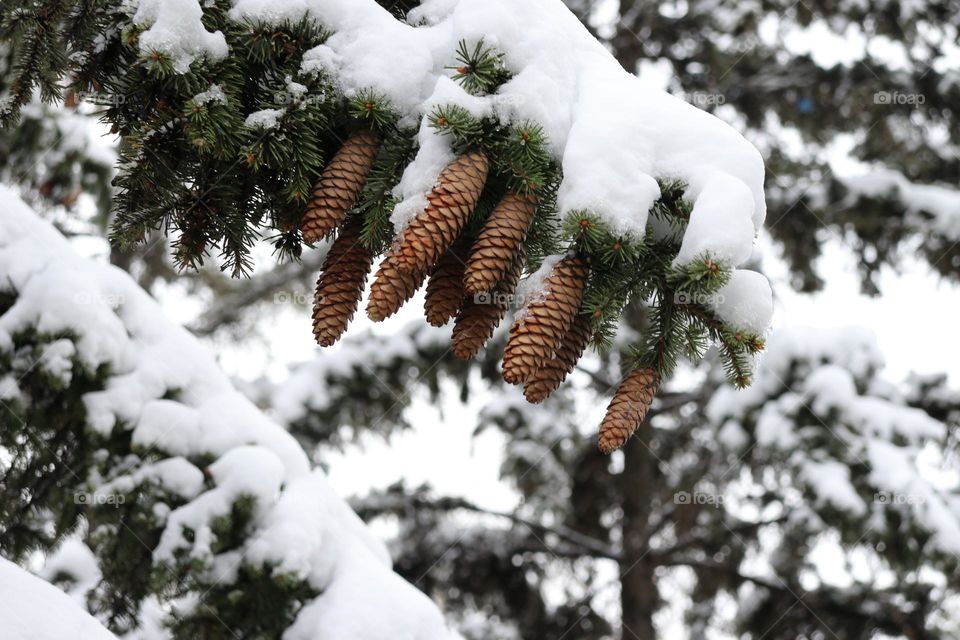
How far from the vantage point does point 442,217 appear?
1.36m

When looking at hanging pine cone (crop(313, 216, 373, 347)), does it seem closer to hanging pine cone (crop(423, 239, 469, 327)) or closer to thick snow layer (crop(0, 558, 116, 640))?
hanging pine cone (crop(423, 239, 469, 327))

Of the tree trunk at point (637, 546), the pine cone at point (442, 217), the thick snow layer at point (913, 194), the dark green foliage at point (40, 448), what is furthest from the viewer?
the tree trunk at point (637, 546)

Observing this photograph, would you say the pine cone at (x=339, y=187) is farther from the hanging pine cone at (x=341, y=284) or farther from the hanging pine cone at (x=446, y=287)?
the hanging pine cone at (x=446, y=287)

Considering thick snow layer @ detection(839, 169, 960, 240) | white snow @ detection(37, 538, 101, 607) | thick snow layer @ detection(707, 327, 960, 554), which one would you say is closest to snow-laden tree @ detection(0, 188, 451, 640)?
white snow @ detection(37, 538, 101, 607)

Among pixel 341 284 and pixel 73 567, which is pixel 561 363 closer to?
pixel 341 284

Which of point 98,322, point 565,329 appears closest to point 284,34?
point 565,329

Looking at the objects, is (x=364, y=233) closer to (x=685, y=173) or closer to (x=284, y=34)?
(x=284, y=34)

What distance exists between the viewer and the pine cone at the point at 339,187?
1.45 m

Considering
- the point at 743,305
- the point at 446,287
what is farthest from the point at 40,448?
the point at 743,305

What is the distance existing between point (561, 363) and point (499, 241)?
0.82 feet

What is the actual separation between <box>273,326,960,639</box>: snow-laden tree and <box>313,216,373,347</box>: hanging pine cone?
3880 millimetres

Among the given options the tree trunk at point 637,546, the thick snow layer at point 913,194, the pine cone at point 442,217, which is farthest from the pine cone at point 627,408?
the thick snow layer at point 913,194

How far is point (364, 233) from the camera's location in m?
1.49

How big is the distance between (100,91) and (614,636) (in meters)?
7.06
